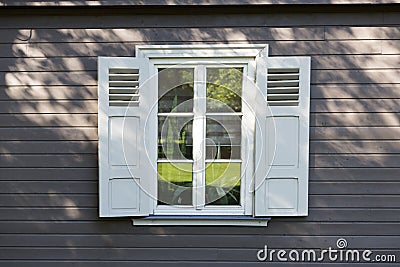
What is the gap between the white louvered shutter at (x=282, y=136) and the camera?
A: 2609 millimetres

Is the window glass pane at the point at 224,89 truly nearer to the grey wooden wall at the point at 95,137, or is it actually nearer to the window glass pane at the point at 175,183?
the grey wooden wall at the point at 95,137

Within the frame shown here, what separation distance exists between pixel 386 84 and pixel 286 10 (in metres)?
0.87

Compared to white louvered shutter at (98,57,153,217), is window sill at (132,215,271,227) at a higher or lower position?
lower

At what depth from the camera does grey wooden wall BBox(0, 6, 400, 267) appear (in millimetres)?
2637

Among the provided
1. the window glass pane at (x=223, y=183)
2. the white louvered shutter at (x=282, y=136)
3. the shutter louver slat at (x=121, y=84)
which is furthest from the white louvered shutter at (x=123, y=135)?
the white louvered shutter at (x=282, y=136)

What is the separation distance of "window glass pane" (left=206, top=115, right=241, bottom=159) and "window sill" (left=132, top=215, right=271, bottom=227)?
1.45ft

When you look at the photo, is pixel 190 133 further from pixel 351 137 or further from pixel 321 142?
pixel 351 137

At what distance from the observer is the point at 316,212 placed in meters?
2.70

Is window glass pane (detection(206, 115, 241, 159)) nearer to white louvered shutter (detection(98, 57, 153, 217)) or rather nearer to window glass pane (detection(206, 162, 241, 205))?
window glass pane (detection(206, 162, 241, 205))

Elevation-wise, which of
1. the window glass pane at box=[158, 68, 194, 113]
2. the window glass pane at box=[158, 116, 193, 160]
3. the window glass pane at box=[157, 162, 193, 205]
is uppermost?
the window glass pane at box=[158, 68, 194, 113]

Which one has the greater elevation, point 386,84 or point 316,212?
point 386,84

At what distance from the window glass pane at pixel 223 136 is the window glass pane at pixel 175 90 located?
0.67 feet

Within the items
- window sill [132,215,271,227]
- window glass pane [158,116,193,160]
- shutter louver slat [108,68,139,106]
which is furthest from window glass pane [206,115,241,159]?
shutter louver slat [108,68,139,106]

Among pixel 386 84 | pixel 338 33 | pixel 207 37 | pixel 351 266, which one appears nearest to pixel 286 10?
pixel 338 33
